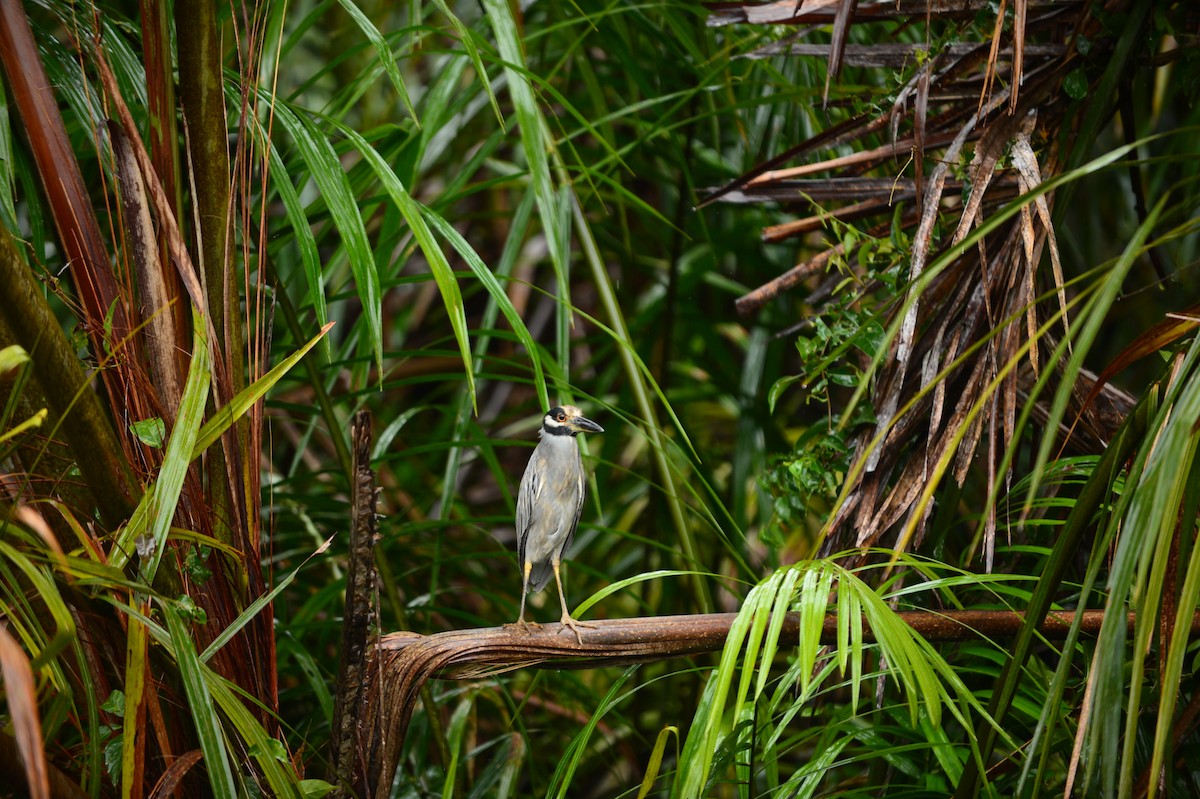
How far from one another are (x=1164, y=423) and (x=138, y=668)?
1.15 meters

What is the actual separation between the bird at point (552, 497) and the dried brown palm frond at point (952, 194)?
68 centimetres

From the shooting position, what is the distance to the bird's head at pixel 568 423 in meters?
2.33

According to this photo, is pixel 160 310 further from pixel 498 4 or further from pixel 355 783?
pixel 498 4

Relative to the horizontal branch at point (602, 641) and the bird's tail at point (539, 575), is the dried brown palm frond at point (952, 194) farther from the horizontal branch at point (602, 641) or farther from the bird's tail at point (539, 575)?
the bird's tail at point (539, 575)

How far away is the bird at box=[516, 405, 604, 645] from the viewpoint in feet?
7.80

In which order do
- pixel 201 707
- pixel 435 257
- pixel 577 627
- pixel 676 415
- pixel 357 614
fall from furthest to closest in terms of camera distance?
pixel 676 415 < pixel 577 627 < pixel 435 257 < pixel 357 614 < pixel 201 707

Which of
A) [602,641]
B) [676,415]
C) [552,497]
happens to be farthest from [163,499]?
[552,497]

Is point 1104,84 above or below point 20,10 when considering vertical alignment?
below

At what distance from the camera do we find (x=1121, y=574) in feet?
3.10

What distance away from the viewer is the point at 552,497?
7.77 ft

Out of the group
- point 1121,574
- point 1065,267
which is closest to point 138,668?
point 1121,574

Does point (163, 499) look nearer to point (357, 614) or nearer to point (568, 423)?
point (357, 614)

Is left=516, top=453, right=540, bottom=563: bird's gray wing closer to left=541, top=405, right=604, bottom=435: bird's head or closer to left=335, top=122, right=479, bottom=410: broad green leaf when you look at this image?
left=541, top=405, right=604, bottom=435: bird's head

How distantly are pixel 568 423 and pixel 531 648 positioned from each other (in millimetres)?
1014
